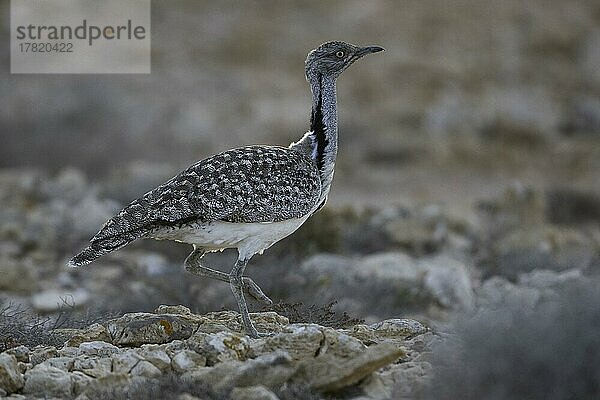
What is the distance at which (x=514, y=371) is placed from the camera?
4926mm

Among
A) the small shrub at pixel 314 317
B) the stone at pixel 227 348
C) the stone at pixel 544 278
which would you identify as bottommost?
the stone at pixel 544 278

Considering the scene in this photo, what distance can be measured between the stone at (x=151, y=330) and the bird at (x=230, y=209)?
35 cm

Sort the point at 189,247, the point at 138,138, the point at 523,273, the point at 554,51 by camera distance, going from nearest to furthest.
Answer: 1. the point at 523,273
2. the point at 189,247
3. the point at 138,138
4. the point at 554,51

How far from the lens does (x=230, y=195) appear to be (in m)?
6.30

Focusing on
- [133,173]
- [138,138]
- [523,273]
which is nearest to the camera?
[523,273]

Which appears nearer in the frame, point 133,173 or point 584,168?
point 133,173

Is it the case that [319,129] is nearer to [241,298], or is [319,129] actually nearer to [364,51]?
[364,51]

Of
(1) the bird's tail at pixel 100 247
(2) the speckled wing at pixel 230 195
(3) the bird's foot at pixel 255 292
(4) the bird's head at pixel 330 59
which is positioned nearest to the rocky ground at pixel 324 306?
(3) the bird's foot at pixel 255 292

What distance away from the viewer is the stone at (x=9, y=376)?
207 inches

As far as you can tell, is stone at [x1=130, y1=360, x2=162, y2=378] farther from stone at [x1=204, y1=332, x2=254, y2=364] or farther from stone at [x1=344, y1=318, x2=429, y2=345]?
stone at [x1=344, y1=318, x2=429, y2=345]

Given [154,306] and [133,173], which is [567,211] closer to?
[133,173]

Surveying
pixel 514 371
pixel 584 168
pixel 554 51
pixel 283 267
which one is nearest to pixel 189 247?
pixel 283 267

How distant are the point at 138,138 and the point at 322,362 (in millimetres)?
17350

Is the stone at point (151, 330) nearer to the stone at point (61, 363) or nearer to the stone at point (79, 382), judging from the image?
the stone at point (61, 363)
